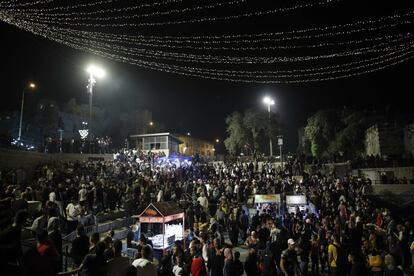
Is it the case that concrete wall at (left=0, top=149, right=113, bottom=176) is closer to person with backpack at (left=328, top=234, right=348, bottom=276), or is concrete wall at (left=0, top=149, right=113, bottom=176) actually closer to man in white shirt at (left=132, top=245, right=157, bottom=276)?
man in white shirt at (left=132, top=245, right=157, bottom=276)

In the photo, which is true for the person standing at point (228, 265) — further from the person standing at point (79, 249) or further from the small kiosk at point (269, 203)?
the small kiosk at point (269, 203)

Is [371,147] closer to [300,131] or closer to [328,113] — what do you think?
[328,113]

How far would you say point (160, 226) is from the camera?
1277cm

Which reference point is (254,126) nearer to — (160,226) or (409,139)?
(409,139)

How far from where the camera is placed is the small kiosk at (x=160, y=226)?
37.7 ft

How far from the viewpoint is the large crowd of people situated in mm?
6066

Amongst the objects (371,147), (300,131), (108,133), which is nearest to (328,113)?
(371,147)

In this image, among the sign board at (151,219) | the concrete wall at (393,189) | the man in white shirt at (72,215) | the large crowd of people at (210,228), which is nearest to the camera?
the large crowd of people at (210,228)

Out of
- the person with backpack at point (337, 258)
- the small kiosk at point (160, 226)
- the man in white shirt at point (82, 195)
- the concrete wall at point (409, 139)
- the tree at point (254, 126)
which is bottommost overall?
the person with backpack at point (337, 258)

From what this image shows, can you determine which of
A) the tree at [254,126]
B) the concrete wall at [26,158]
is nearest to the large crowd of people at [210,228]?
the concrete wall at [26,158]

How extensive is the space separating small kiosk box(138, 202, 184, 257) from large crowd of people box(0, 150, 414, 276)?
1.52 ft

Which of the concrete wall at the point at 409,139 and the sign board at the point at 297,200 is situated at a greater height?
the concrete wall at the point at 409,139

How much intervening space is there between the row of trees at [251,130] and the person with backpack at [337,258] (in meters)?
36.4

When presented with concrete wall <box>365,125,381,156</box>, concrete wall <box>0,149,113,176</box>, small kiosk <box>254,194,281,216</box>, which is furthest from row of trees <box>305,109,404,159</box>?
concrete wall <box>0,149,113,176</box>
